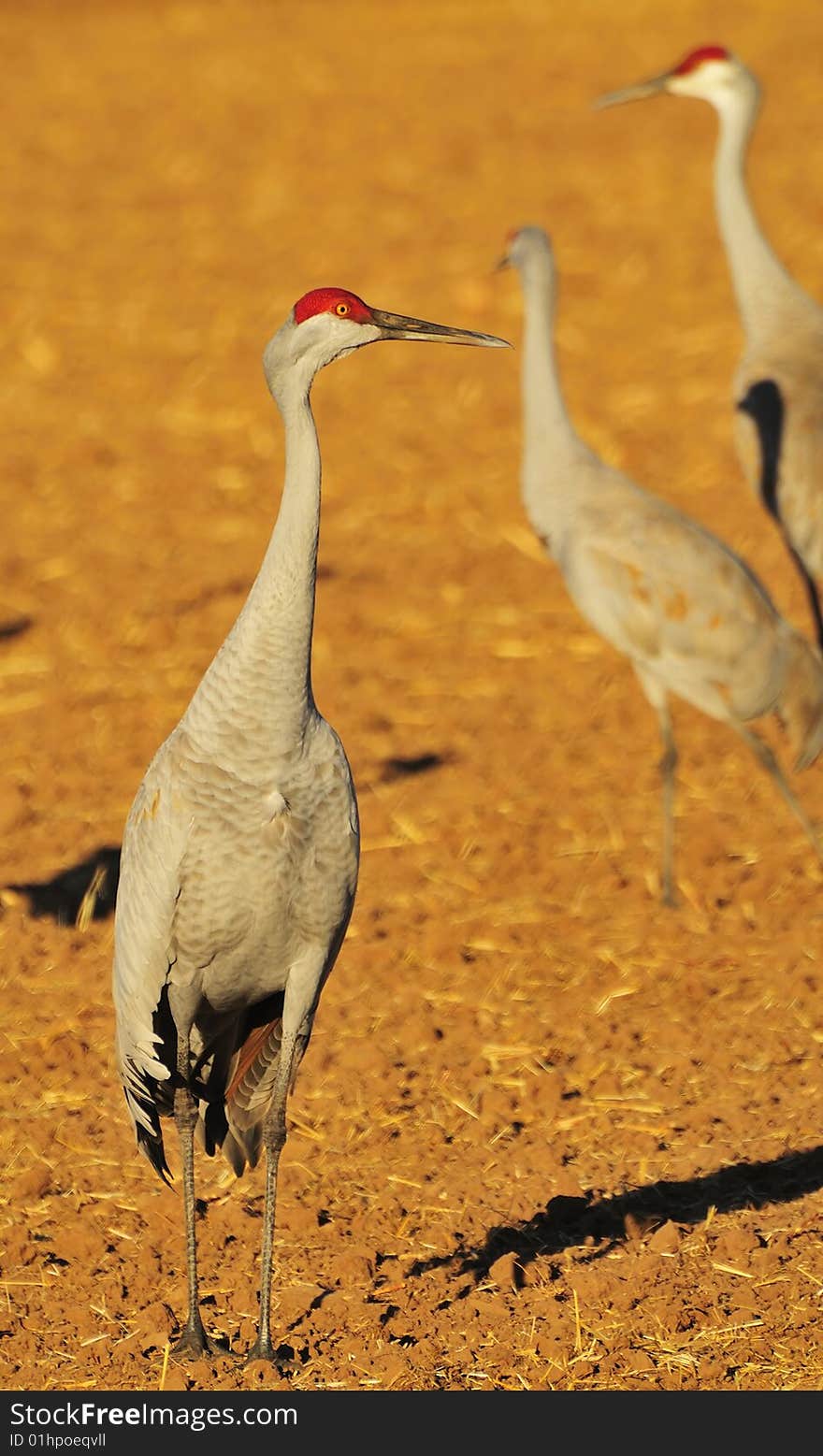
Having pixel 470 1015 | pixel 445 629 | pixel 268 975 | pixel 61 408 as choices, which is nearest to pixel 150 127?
pixel 61 408

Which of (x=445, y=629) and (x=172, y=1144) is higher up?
(x=445, y=629)

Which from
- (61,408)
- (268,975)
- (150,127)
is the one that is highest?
(150,127)

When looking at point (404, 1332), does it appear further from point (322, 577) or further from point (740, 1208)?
point (322, 577)

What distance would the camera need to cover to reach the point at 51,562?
8875 millimetres

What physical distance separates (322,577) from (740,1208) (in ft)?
15.4

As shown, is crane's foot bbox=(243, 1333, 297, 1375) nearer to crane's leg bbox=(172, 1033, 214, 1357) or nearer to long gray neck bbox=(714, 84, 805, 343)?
crane's leg bbox=(172, 1033, 214, 1357)

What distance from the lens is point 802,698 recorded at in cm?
638

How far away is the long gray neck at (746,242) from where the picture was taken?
7590mm

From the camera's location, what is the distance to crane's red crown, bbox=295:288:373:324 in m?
3.98

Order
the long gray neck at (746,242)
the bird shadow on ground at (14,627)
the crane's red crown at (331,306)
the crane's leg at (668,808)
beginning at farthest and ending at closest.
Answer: the bird shadow on ground at (14,627) → the long gray neck at (746,242) → the crane's leg at (668,808) → the crane's red crown at (331,306)

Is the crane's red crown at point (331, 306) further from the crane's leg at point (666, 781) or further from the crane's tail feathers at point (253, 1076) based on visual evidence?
the crane's leg at point (666, 781)

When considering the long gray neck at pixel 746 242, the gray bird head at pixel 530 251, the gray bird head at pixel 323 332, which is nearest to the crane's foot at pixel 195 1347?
the gray bird head at pixel 323 332

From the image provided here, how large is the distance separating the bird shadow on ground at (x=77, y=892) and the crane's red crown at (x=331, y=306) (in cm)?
256

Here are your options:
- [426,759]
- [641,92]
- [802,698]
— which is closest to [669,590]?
[802,698]
